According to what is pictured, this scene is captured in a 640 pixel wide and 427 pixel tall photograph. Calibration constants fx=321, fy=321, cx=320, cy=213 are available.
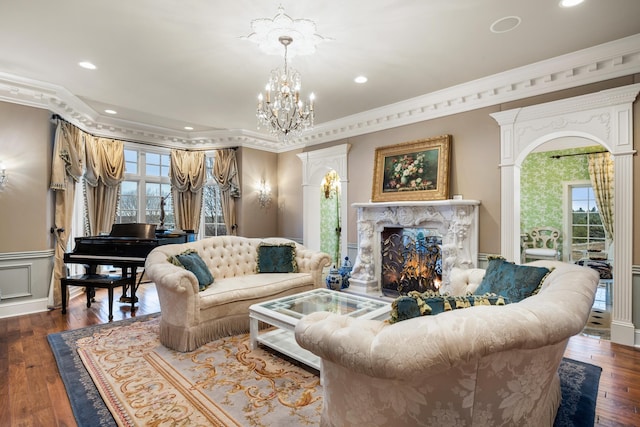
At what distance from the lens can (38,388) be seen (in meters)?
2.34

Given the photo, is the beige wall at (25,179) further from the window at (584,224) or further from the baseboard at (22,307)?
the window at (584,224)

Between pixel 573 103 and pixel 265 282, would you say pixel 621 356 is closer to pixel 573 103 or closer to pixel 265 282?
pixel 573 103

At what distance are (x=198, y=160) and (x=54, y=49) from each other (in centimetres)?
321

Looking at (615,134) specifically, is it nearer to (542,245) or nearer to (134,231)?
(542,245)

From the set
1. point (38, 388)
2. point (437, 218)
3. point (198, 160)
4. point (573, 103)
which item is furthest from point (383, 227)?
point (38, 388)

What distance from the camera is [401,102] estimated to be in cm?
468

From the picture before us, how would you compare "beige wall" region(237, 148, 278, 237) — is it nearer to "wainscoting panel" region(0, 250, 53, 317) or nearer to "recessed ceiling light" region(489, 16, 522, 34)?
"wainscoting panel" region(0, 250, 53, 317)

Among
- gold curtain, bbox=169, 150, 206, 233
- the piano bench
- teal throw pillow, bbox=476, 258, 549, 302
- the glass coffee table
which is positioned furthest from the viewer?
gold curtain, bbox=169, 150, 206, 233

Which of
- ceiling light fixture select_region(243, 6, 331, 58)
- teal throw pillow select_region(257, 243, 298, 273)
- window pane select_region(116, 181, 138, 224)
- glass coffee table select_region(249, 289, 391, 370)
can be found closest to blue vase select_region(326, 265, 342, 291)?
teal throw pillow select_region(257, 243, 298, 273)

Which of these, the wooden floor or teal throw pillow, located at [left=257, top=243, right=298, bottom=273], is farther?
teal throw pillow, located at [left=257, top=243, right=298, bottom=273]

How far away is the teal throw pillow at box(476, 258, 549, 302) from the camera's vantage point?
6.93 ft

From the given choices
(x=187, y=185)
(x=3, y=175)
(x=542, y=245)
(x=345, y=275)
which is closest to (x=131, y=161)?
(x=187, y=185)

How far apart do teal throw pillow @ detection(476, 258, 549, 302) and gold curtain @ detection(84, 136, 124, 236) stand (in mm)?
5574

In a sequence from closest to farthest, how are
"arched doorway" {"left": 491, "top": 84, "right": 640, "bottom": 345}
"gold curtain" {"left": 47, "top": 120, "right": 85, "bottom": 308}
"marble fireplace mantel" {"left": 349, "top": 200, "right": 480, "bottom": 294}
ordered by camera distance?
1. "arched doorway" {"left": 491, "top": 84, "right": 640, "bottom": 345}
2. "marble fireplace mantel" {"left": 349, "top": 200, "right": 480, "bottom": 294}
3. "gold curtain" {"left": 47, "top": 120, "right": 85, "bottom": 308}
